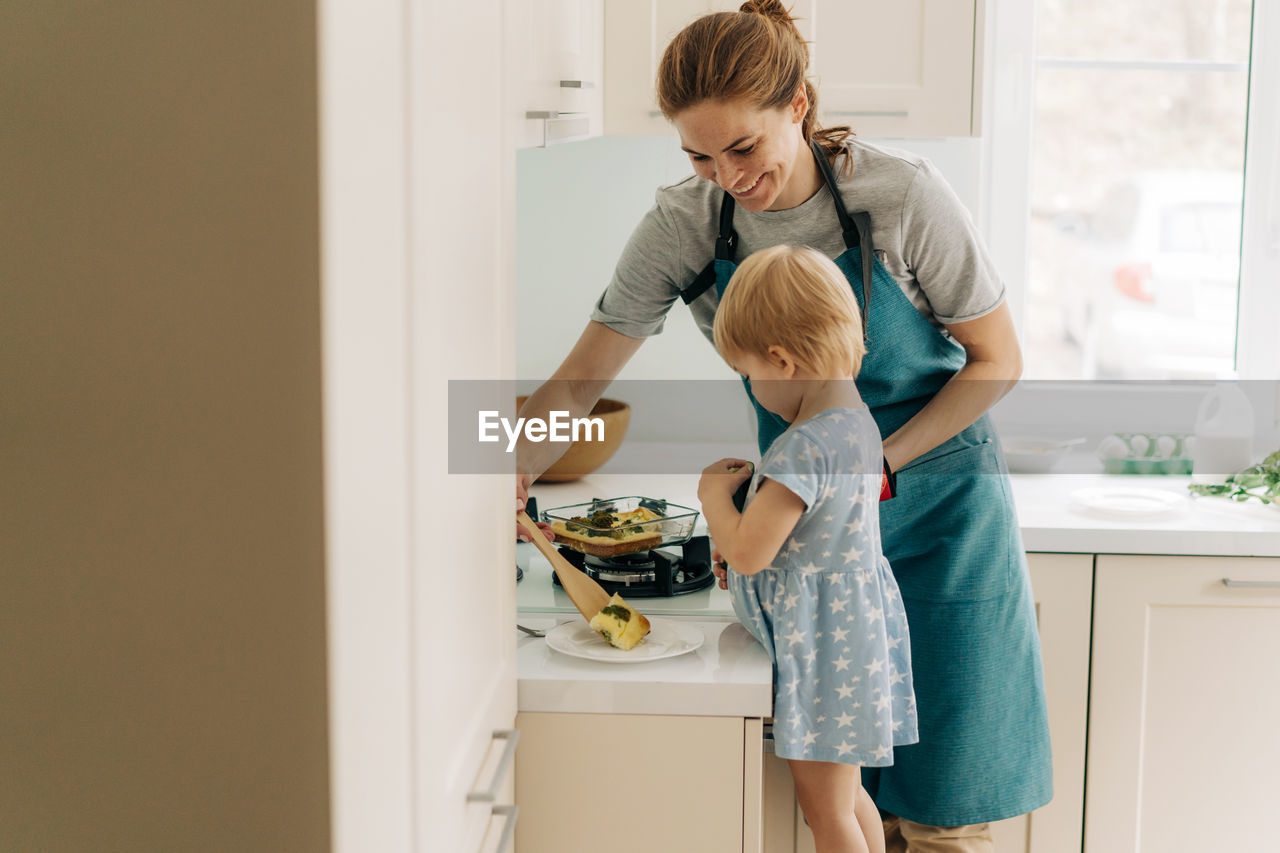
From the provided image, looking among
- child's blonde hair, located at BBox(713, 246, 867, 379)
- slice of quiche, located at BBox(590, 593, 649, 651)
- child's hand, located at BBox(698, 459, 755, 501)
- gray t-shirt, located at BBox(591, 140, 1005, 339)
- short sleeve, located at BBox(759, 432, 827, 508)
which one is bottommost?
slice of quiche, located at BBox(590, 593, 649, 651)

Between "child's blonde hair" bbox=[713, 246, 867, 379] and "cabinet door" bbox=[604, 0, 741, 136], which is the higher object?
"cabinet door" bbox=[604, 0, 741, 136]

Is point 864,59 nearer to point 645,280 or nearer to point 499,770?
point 645,280

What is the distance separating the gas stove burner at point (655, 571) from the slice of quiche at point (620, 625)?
0.58 ft

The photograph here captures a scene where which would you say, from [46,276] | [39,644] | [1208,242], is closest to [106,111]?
[46,276]

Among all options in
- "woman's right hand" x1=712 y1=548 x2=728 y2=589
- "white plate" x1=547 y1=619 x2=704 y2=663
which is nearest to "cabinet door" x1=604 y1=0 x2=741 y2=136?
"woman's right hand" x1=712 y1=548 x2=728 y2=589

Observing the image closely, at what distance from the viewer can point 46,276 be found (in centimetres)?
57

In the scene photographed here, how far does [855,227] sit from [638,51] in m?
0.67

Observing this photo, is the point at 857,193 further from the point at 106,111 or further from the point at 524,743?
the point at 106,111

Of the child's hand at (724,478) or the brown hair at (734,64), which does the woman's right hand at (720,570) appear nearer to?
the child's hand at (724,478)

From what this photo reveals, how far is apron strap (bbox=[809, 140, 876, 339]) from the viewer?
140cm

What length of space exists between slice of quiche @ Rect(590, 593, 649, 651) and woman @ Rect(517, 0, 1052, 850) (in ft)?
0.63

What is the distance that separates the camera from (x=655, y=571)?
152cm

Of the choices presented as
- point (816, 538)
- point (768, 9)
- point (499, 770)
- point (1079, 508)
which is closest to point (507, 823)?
point (499, 770)

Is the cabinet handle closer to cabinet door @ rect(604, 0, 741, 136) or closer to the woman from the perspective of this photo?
→ cabinet door @ rect(604, 0, 741, 136)
